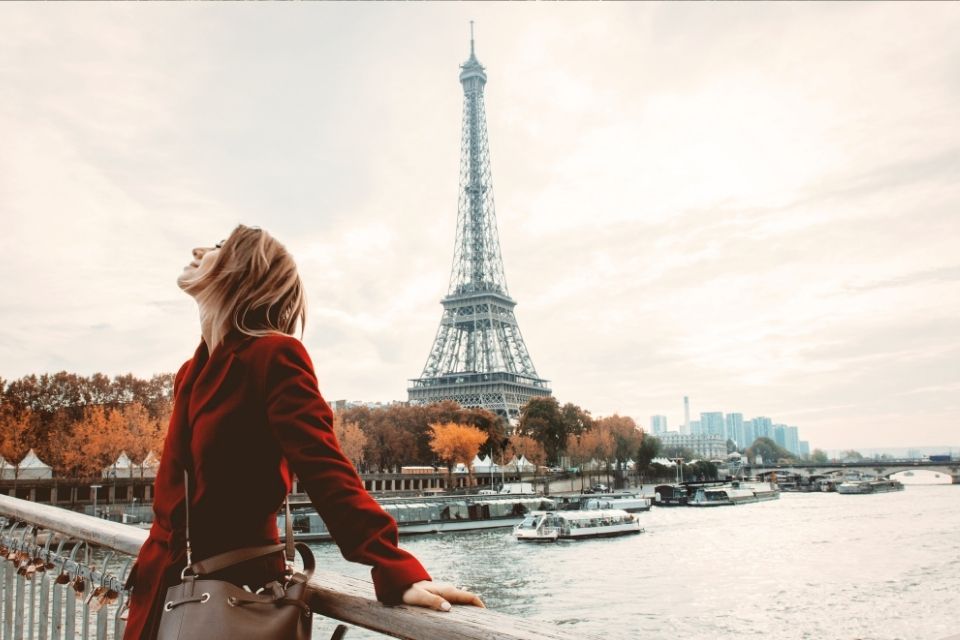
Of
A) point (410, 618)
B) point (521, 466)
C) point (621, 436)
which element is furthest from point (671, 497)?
point (410, 618)

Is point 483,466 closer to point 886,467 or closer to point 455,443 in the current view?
point 455,443

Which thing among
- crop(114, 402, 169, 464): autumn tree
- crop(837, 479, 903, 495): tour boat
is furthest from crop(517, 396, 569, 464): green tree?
crop(114, 402, 169, 464): autumn tree

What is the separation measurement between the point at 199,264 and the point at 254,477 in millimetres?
691

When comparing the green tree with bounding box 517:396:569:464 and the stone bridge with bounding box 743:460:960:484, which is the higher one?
the green tree with bounding box 517:396:569:464

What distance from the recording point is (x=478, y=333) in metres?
86.4

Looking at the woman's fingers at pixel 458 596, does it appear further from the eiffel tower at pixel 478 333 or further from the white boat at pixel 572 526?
the eiffel tower at pixel 478 333

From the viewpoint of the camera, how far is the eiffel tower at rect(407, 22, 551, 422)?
83500mm

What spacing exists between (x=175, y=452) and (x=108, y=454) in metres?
46.6

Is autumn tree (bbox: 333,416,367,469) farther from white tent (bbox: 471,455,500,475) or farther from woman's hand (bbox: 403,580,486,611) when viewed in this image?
woman's hand (bbox: 403,580,486,611)

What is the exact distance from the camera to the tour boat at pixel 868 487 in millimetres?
82438

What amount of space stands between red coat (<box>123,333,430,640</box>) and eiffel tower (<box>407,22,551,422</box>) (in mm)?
80632

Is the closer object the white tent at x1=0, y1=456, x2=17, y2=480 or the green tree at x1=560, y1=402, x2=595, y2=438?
the white tent at x1=0, y1=456, x2=17, y2=480

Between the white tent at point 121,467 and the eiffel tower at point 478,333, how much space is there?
113ft

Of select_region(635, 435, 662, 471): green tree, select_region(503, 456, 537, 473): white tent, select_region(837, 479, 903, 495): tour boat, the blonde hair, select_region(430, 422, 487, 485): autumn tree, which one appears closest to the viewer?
the blonde hair
